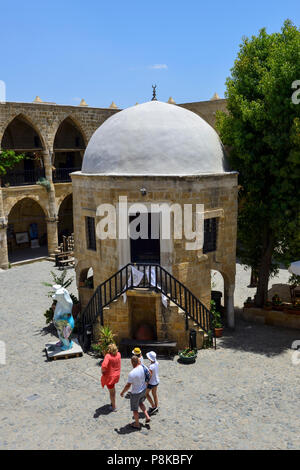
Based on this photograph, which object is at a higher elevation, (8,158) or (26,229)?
(8,158)

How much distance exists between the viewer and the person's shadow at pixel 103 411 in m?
8.03

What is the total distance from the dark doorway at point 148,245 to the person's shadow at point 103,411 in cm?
426

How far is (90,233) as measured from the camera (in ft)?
39.9

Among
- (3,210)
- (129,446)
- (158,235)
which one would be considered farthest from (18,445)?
(3,210)

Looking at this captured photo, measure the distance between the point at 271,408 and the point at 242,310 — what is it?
624 centimetres

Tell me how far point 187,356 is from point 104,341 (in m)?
2.08

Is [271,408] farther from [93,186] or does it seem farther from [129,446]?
[93,186]

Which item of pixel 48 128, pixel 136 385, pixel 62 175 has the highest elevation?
pixel 48 128

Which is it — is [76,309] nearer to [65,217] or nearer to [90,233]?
[90,233]

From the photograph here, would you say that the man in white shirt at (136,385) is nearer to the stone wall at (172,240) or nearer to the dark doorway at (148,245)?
the stone wall at (172,240)

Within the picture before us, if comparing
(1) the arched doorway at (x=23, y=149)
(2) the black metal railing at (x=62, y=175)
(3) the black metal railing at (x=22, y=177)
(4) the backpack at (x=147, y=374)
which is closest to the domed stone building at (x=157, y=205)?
(4) the backpack at (x=147, y=374)

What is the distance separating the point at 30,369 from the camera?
33.0 ft

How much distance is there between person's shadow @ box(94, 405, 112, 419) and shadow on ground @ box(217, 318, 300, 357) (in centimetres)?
410

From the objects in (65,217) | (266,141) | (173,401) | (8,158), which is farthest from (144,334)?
(65,217)
